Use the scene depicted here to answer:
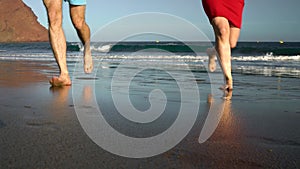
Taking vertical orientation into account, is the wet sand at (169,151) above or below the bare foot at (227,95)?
below

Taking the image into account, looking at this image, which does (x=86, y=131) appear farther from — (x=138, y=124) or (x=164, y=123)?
(x=164, y=123)

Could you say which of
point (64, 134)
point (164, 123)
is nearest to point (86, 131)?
point (64, 134)

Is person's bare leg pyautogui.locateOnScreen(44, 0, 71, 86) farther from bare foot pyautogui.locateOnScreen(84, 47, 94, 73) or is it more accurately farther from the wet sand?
the wet sand

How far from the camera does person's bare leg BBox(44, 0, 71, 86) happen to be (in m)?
3.99

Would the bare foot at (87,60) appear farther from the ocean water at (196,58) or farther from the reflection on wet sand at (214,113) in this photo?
the reflection on wet sand at (214,113)

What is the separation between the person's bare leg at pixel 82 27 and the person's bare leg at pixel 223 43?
1.64m

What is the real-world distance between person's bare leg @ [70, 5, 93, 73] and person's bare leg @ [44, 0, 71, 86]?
30 cm

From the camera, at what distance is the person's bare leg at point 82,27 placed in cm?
440

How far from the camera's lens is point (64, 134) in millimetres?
1746

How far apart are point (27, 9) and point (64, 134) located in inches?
6542

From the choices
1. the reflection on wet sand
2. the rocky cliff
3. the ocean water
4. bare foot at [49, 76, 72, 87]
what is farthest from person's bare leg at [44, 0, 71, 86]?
the rocky cliff

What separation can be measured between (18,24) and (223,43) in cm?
15590

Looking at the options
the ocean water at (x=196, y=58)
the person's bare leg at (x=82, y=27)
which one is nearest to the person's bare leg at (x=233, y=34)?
the ocean water at (x=196, y=58)

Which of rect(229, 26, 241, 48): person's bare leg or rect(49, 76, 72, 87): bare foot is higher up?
rect(229, 26, 241, 48): person's bare leg
